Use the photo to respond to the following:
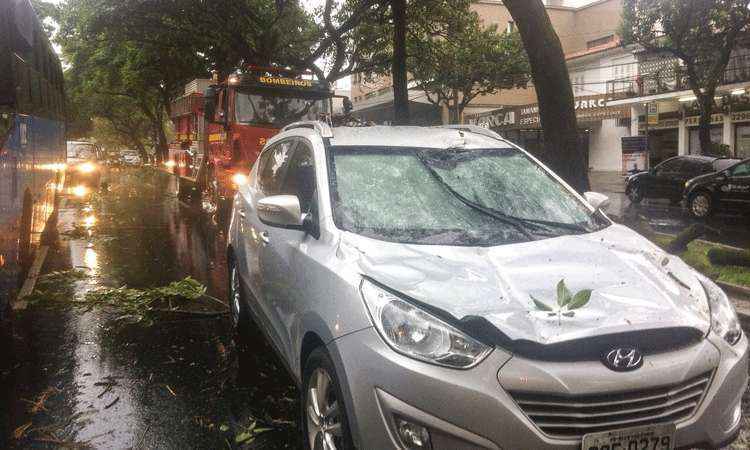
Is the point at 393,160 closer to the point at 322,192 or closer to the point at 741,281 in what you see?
the point at 322,192

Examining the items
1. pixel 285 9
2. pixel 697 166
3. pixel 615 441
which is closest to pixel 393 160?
pixel 615 441

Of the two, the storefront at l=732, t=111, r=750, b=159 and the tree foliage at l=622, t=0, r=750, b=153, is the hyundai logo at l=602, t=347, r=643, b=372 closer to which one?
the tree foliage at l=622, t=0, r=750, b=153

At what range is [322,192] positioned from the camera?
12.3 ft

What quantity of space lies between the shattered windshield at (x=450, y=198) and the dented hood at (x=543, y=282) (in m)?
0.20

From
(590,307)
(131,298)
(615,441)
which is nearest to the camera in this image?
(615,441)

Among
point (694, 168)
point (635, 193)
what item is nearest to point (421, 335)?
point (694, 168)

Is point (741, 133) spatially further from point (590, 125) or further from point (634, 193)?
point (634, 193)

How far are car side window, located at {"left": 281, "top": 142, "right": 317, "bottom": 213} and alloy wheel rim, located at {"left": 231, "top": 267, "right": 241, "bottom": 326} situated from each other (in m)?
1.31

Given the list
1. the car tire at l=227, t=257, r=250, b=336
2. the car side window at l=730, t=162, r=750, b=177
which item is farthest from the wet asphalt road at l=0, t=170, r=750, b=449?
the car side window at l=730, t=162, r=750, b=177

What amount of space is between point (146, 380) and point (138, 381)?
0.18ft

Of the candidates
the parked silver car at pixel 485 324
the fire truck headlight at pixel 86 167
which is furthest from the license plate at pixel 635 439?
the fire truck headlight at pixel 86 167

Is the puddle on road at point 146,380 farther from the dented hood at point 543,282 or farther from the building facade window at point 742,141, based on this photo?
the building facade window at point 742,141

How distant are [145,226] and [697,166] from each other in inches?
594

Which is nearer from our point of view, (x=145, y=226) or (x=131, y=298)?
(x=131, y=298)
